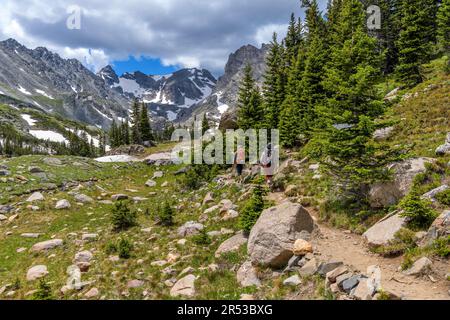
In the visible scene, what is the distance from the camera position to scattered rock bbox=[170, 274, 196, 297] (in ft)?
36.8

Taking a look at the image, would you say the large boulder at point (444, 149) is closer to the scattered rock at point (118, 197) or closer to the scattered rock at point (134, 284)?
the scattered rock at point (134, 284)

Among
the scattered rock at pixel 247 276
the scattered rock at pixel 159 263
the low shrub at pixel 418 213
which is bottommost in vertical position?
the scattered rock at pixel 159 263

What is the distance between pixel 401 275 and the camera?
9227mm

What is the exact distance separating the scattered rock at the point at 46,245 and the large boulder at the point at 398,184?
18.3 m

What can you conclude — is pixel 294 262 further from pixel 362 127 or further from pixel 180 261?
pixel 362 127

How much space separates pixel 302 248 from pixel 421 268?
380 centimetres

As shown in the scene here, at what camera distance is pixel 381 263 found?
34.0 ft

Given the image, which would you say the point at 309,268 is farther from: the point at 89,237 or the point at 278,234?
the point at 89,237

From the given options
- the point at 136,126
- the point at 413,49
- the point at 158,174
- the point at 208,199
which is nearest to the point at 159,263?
the point at 208,199

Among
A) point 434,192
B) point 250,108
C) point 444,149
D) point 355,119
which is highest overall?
point 250,108

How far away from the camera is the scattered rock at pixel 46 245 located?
1787 cm

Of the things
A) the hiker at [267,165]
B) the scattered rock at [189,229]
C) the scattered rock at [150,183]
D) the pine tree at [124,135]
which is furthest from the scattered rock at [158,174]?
the pine tree at [124,135]

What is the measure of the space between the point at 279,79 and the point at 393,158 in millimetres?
29871
